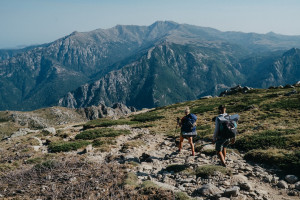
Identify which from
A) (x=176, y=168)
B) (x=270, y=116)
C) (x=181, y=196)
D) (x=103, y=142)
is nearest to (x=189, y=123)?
(x=176, y=168)

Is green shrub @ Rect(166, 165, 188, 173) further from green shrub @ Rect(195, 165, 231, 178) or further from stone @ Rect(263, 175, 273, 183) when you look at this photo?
stone @ Rect(263, 175, 273, 183)

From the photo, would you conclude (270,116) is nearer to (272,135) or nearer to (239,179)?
(272,135)

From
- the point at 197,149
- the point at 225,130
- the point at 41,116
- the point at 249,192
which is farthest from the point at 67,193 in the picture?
the point at 41,116

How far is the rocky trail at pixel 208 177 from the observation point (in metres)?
8.35

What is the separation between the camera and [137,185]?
8.98 m

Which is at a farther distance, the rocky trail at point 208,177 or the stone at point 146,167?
the stone at point 146,167

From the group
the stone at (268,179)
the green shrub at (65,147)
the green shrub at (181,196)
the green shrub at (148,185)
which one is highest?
the green shrub at (181,196)

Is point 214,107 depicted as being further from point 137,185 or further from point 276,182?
point 137,185

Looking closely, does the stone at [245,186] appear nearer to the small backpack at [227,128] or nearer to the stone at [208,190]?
the stone at [208,190]

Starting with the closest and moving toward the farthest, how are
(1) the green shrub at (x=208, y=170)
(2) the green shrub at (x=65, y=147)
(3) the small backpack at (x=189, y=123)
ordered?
(1) the green shrub at (x=208, y=170) < (3) the small backpack at (x=189, y=123) < (2) the green shrub at (x=65, y=147)

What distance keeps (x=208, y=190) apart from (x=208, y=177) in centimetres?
151

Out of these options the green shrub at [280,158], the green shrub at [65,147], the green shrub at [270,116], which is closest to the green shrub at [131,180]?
the green shrub at [280,158]

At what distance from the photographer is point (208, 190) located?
8430 millimetres

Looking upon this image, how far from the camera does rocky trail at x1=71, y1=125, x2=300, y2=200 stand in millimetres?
8352
